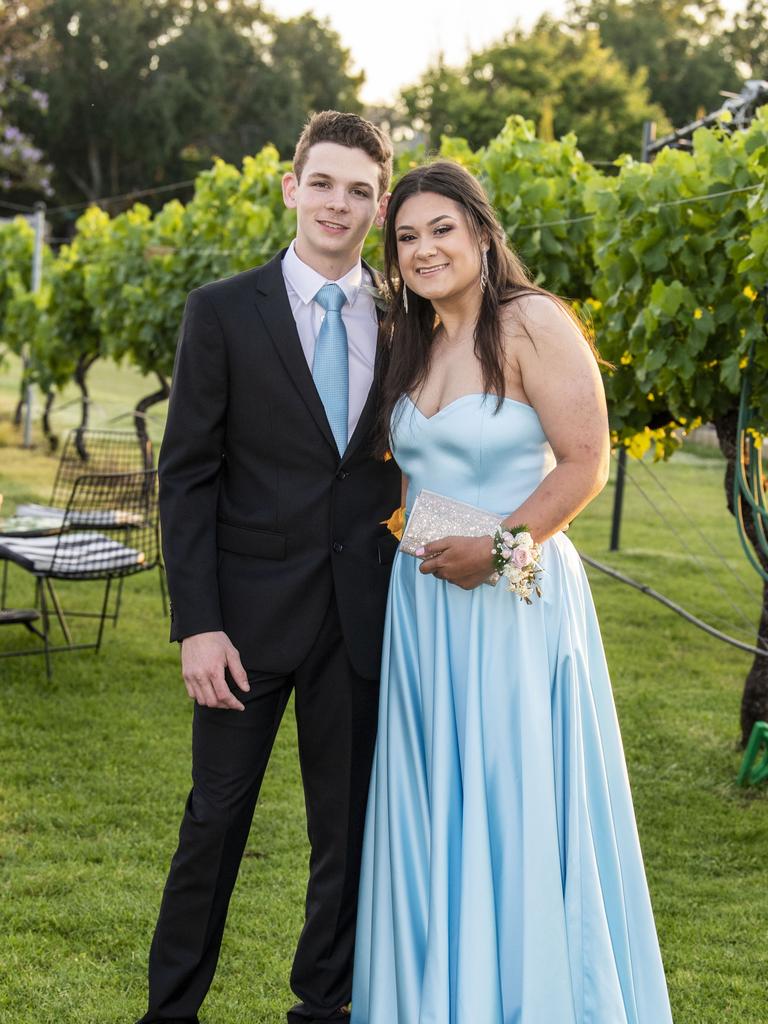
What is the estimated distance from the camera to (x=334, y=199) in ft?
8.97

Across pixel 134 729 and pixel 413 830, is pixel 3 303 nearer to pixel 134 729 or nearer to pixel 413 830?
pixel 134 729

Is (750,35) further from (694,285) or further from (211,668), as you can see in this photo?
(211,668)

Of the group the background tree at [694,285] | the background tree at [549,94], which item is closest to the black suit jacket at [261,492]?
the background tree at [694,285]

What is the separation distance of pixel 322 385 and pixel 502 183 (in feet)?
12.9

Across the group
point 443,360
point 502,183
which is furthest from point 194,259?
point 443,360

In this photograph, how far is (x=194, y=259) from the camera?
995 centimetres

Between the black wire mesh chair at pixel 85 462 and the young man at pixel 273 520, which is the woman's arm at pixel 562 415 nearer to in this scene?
the young man at pixel 273 520

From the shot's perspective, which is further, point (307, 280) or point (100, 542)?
point (100, 542)

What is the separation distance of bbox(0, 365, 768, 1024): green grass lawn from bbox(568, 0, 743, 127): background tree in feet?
118

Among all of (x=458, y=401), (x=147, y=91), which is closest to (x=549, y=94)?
(x=147, y=91)

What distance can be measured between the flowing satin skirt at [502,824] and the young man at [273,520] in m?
0.14

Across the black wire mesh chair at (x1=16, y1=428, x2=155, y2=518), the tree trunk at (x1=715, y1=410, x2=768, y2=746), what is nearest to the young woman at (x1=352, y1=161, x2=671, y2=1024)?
the tree trunk at (x1=715, y1=410, x2=768, y2=746)

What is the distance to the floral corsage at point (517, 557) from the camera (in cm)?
254

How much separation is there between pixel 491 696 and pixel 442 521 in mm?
385
